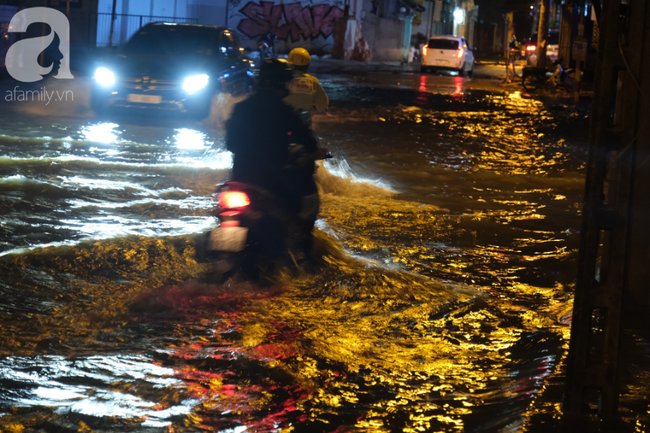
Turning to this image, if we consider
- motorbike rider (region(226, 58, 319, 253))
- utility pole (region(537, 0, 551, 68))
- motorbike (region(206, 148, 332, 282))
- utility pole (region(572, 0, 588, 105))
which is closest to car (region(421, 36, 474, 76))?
utility pole (region(537, 0, 551, 68))

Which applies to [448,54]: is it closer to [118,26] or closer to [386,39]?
[386,39]

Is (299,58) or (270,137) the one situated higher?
(299,58)

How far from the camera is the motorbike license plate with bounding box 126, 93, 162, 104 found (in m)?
12.4

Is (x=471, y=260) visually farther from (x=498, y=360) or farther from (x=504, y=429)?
(x=504, y=429)

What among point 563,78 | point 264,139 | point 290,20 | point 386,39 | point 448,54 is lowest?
point 264,139

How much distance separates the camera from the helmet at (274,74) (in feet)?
Answer: 15.7

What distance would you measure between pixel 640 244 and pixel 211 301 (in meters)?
2.97

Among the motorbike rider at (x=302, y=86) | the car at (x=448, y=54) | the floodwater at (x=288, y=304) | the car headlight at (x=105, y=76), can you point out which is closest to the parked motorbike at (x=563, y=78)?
the car at (x=448, y=54)

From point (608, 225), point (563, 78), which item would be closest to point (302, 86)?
point (608, 225)

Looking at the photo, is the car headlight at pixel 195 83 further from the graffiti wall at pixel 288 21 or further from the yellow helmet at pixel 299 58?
the graffiti wall at pixel 288 21

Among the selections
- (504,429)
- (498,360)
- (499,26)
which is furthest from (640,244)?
(499,26)

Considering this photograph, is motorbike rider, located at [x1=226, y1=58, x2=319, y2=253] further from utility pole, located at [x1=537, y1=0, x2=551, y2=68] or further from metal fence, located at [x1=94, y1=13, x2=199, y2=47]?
utility pole, located at [x1=537, y1=0, x2=551, y2=68]

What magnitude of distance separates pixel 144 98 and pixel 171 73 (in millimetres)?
667

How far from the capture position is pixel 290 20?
3812cm
